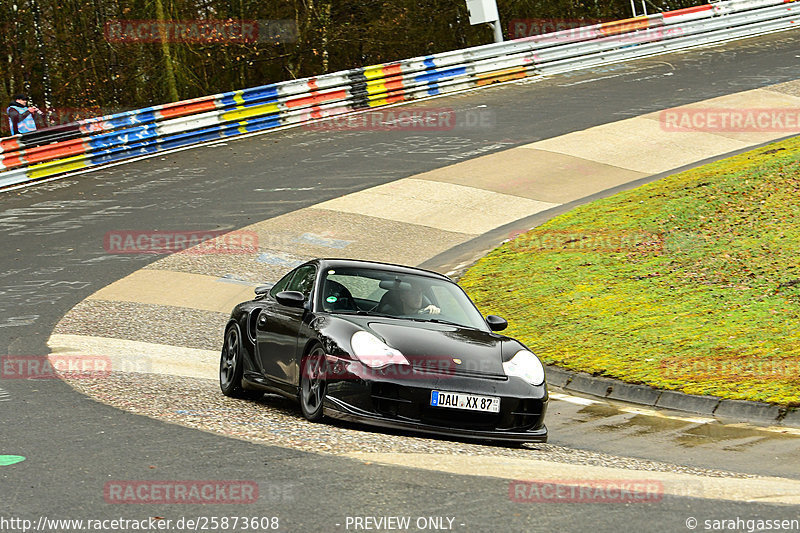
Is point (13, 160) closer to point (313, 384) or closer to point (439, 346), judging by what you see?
point (313, 384)

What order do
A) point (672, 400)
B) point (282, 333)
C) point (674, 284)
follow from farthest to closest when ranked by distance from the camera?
point (674, 284)
point (672, 400)
point (282, 333)

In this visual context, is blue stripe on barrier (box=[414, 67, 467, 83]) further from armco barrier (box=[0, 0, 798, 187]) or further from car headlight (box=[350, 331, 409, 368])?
car headlight (box=[350, 331, 409, 368])

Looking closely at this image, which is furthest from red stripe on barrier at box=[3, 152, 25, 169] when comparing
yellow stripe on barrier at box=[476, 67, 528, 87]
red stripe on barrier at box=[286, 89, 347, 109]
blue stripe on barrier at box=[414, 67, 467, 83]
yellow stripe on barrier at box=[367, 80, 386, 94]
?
yellow stripe on barrier at box=[476, 67, 528, 87]

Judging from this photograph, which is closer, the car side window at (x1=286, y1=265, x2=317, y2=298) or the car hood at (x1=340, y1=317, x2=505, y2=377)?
the car hood at (x1=340, y1=317, x2=505, y2=377)

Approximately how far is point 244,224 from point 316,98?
8.91 metres

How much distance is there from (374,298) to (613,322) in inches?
152

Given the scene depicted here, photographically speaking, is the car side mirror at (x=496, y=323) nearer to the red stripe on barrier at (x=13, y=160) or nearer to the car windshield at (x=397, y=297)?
the car windshield at (x=397, y=297)

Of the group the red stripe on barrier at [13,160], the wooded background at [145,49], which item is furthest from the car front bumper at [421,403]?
the wooded background at [145,49]

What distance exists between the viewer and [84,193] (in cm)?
2059

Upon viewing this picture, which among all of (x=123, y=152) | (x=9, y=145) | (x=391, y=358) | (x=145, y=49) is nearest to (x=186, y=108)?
(x=123, y=152)

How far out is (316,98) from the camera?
26.4 m

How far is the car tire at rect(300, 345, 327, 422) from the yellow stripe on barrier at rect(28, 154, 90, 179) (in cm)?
1534

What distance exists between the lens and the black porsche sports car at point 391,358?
7.67 m

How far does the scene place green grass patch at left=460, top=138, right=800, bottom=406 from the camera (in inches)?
401
